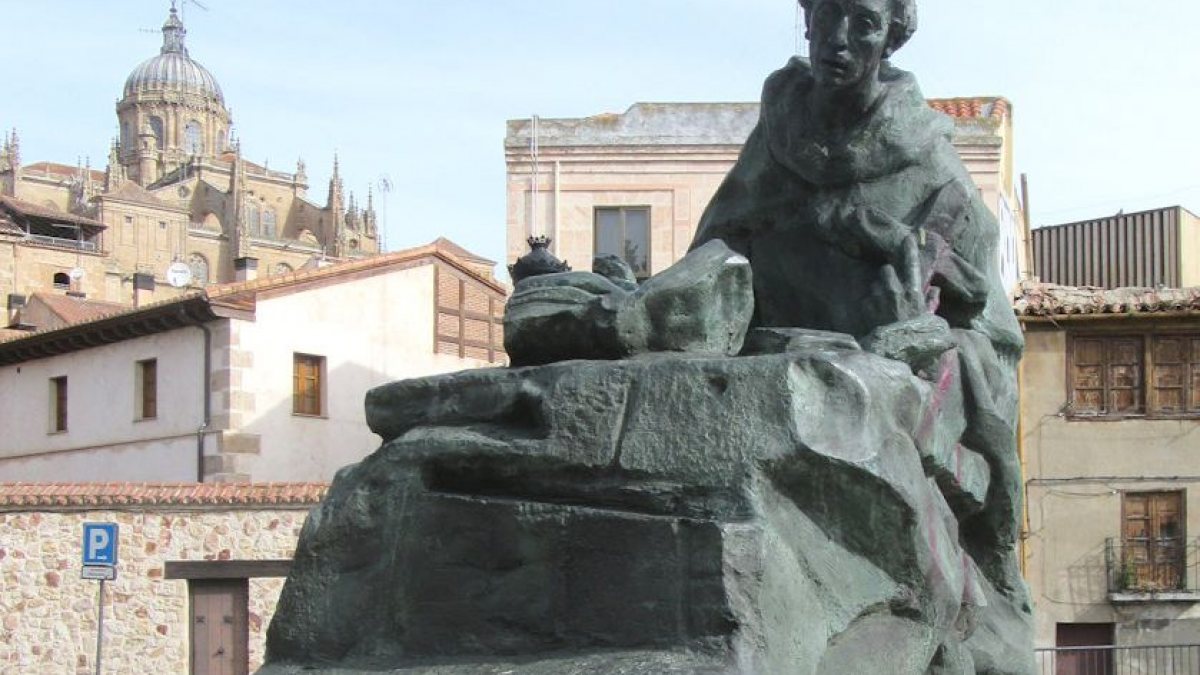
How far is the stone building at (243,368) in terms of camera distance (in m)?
26.5

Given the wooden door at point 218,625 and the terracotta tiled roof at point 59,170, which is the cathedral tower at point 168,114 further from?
the wooden door at point 218,625

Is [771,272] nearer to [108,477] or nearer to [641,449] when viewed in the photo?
[641,449]

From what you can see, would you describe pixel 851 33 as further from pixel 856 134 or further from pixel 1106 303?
pixel 1106 303

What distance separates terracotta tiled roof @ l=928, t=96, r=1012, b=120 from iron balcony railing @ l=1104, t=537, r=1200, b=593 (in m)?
6.48

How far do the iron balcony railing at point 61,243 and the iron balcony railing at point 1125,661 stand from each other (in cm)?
5859

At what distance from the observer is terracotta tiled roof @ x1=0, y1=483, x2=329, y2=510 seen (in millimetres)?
19266

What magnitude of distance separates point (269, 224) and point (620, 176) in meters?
102

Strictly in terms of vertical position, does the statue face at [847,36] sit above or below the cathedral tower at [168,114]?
below

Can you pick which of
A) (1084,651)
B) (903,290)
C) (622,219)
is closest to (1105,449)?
(1084,651)

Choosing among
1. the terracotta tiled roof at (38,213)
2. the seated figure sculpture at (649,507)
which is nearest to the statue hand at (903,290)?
the seated figure sculpture at (649,507)

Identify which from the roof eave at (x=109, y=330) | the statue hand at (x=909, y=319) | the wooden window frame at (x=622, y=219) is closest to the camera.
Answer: the statue hand at (x=909, y=319)

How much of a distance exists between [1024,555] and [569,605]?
919 inches

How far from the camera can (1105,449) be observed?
87.0ft

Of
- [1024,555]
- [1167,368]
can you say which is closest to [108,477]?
[1024,555]
